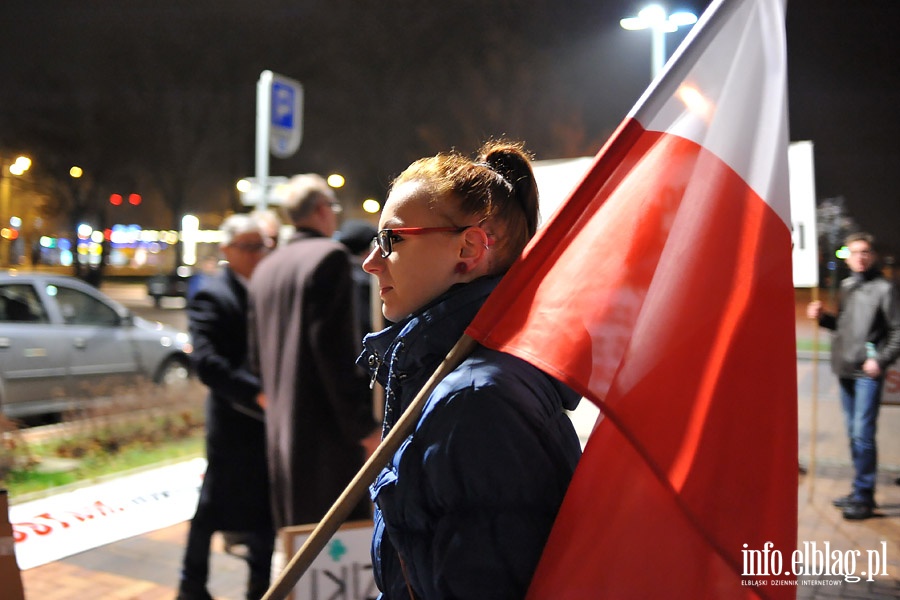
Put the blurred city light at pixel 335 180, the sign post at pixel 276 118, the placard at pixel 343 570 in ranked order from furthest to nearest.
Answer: the blurred city light at pixel 335 180, the sign post at pixel 276 118, the placard at pixel 343 570

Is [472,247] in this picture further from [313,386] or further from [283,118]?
[283,118]

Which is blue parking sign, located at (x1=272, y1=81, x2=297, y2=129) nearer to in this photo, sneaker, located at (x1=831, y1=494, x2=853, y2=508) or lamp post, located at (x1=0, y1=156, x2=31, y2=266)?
sneaker, located at (x1=831, y1=494, x2=853, y2=508)

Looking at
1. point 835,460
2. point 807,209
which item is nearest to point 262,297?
point 807,209

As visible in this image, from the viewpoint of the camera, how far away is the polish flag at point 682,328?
1436 millimetres

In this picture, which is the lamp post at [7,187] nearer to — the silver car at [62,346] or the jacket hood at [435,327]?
the silver car at [62,346]

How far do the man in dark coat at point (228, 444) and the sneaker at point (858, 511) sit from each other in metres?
4.34

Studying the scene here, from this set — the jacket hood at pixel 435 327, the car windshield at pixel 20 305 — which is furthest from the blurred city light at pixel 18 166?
the jacket hood at pixel 435 327

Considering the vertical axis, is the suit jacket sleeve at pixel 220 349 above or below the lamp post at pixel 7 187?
below

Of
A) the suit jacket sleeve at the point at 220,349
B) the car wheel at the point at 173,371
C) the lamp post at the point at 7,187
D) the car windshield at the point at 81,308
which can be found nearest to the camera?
the suit jacket sleeve at the point at 220,349

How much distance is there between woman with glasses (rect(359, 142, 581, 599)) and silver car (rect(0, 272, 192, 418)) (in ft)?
26.1

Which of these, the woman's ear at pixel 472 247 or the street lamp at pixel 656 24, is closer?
the woman's ear at pixel 472 247

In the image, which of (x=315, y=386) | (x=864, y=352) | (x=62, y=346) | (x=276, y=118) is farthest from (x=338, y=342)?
(x=62, y=346)

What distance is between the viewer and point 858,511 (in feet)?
20.4

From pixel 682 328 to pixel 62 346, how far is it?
9247mm
